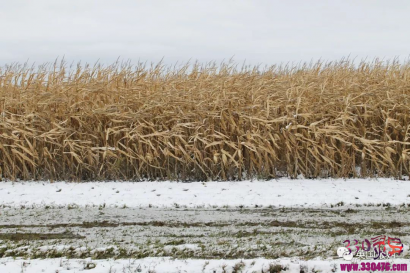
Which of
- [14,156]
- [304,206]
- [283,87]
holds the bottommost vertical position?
[304,206]

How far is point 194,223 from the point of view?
22.4ft

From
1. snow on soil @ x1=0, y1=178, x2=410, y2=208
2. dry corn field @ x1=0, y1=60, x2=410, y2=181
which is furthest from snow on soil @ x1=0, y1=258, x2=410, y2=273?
dry corn field @ x1=0, y1=60, x2=410, y2=181

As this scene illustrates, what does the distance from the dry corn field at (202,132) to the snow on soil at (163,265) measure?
461 centimetres

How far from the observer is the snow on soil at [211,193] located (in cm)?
827

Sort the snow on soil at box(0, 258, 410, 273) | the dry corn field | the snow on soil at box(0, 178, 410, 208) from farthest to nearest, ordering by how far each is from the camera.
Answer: the dry corn field → the snow on soil at box(0, 178, 410, 208) → the snow on soil at box(0, 258, 410, 273)

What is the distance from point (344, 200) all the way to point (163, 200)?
116 inches

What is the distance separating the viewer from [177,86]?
1094 centimetres

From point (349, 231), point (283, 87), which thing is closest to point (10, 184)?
point (283, 87)

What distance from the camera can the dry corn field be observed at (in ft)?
32.0

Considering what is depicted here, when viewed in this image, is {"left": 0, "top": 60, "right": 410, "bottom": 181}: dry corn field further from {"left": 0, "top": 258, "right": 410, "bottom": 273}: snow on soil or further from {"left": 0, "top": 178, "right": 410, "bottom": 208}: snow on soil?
{"left": 0, "top": 258, "right": 410, "bottom": 273}: snow on soil

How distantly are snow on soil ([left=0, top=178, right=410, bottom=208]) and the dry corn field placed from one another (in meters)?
0.47

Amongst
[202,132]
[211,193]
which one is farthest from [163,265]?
[202,132]

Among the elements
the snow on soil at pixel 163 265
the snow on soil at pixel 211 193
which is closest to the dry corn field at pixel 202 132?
the snow on soil at pixel 211 193

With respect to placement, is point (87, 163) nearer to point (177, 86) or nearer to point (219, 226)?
point (177, 86)
